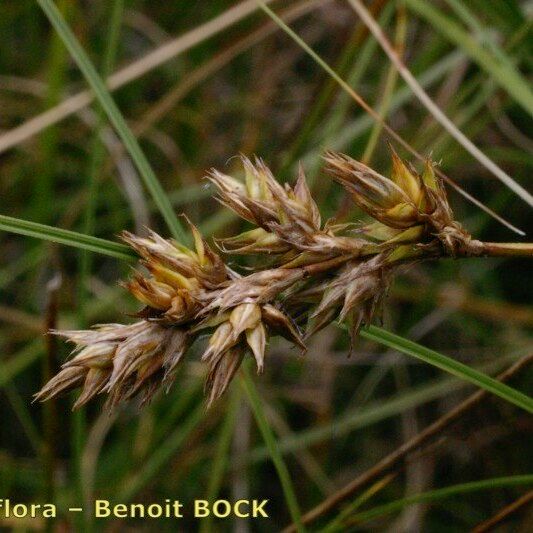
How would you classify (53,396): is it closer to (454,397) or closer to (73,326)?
(73,326)

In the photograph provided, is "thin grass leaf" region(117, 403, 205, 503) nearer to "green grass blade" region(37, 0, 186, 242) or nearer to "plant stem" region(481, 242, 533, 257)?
"green grass blade" region(37, 0, 186, 242)

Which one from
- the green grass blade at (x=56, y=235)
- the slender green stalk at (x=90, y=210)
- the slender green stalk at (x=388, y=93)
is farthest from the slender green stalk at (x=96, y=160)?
the slender green stalk at (x=388, y=93)

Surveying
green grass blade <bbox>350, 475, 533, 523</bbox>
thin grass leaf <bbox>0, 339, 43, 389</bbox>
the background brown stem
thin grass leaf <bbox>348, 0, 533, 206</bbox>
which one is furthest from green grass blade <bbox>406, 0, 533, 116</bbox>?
thin grass leaf <bbox>0, 339, 43, 389</bbox>

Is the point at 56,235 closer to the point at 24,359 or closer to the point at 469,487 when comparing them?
the point at 469,487

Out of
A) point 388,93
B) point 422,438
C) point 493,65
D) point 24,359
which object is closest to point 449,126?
point 493,65

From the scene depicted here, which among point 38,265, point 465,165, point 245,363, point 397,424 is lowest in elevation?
point 245,363

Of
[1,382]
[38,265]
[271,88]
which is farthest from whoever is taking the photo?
[271,88]

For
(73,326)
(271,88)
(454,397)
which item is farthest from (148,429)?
(271,88)
